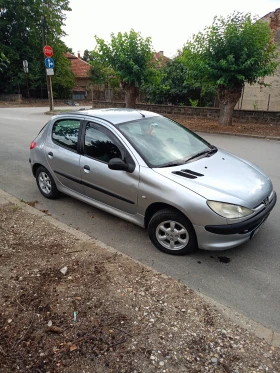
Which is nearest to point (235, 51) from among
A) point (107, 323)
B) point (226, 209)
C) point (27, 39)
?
point (226, 209)

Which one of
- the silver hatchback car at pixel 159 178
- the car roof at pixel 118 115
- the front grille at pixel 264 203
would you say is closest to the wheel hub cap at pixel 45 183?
the silver hatchback car at pixel 159 178

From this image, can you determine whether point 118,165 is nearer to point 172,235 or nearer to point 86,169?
point 86,169

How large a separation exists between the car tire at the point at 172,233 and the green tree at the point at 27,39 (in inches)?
1401

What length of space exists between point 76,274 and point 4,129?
12.0 metres

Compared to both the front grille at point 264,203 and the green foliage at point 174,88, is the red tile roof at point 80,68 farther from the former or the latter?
the front grille at point 264,203

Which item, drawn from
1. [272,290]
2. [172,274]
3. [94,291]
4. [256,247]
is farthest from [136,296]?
[256,247]

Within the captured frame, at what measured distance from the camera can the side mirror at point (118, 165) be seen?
3602 millimetres

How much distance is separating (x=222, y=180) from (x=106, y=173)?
58.7 inches

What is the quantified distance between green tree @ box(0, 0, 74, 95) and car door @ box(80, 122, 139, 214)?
3433 centimetres

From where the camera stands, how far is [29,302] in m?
2.58

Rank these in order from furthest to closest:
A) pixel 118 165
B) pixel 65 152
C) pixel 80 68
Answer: pixel 80 68
pixel 65 152
pixel 118 165

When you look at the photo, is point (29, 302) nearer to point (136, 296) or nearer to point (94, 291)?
point (94, 291)

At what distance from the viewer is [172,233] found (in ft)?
11.2

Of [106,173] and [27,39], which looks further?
[27,39]
